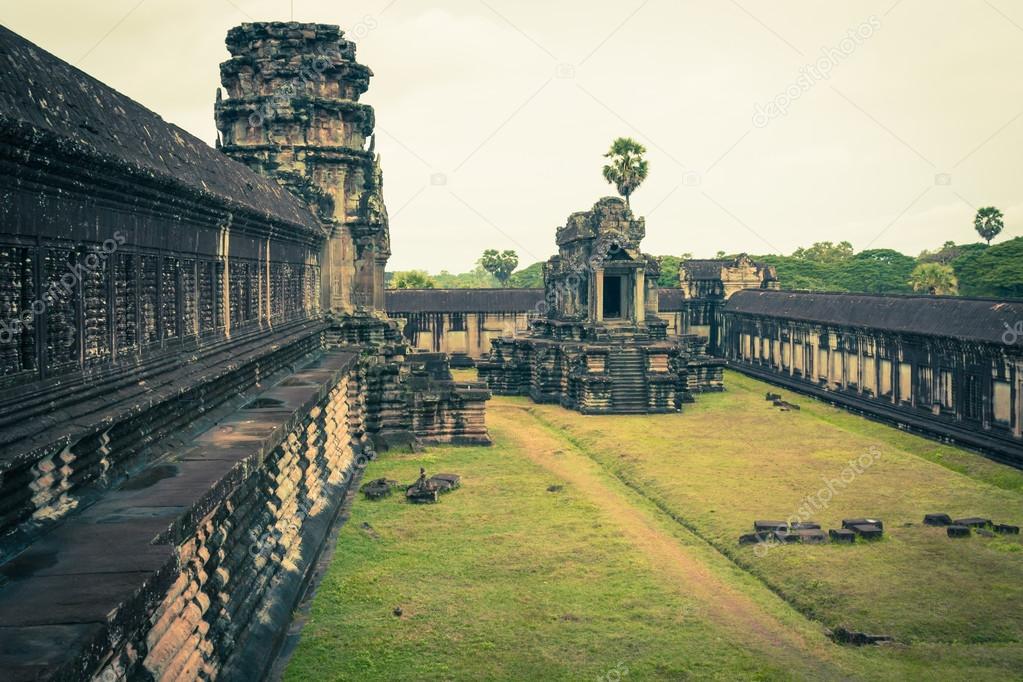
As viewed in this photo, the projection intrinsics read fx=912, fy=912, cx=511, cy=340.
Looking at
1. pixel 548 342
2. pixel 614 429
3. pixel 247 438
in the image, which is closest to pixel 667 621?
pixel 247 438

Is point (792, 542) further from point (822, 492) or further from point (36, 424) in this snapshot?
point (36, 424)

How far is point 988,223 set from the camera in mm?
85000

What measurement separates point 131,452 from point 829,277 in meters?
97.4

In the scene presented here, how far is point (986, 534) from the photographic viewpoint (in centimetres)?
1781

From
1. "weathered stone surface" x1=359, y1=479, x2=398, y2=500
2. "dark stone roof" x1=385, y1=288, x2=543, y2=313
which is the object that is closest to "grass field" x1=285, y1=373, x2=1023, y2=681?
"weathered stone surface" x1=359, y1=479, x2=398, y2=500

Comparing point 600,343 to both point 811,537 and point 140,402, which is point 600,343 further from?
point 140,402

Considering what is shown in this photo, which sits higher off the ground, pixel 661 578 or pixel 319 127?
pixel 319 127

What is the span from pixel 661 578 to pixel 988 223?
271 ft

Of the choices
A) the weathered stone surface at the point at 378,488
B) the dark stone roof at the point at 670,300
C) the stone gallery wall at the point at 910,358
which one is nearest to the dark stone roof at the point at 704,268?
the dark stone roof at the point at 670,300

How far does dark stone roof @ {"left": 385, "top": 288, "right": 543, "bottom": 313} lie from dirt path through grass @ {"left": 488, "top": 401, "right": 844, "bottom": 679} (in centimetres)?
2650

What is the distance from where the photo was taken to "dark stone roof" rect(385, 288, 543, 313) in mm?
53969

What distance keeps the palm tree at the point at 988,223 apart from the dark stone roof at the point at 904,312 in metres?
42.7

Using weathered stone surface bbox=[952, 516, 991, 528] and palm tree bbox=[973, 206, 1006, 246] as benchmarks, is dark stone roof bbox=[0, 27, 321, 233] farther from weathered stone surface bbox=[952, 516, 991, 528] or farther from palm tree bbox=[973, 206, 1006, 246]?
palm tree bbox=[973, 206, 1006, 246]

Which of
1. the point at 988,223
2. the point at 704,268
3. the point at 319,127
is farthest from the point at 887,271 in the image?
the point at 319,127
